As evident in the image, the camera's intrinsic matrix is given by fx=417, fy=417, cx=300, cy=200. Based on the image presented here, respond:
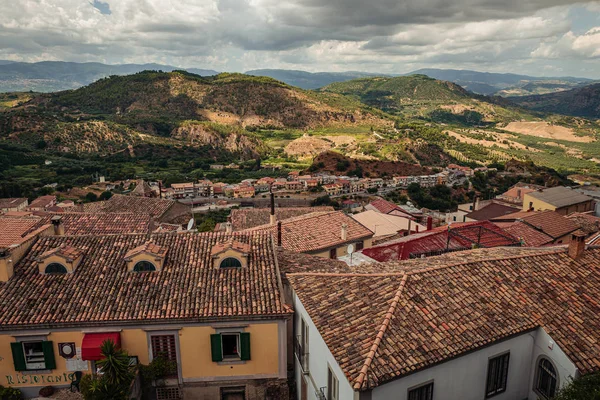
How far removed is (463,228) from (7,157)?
12282 centimetres

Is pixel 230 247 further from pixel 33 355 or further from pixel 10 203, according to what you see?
pixel 10 203

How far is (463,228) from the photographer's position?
85.4 ft

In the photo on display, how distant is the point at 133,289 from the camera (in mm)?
14820

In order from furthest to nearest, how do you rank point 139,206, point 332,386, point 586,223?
point 139,206, point 586,223, point 332,386

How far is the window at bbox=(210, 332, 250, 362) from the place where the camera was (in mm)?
14133

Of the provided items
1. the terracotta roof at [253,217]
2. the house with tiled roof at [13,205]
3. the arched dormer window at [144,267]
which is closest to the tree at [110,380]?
the arched dormer window at [144,267]

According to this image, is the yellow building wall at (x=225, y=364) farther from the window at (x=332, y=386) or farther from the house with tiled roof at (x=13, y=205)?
the house with tiled roof at (x=13, y=205)

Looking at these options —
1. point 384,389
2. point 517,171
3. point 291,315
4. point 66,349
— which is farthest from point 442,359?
Answer: point 517,171

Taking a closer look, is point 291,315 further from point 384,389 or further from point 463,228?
point 463,228

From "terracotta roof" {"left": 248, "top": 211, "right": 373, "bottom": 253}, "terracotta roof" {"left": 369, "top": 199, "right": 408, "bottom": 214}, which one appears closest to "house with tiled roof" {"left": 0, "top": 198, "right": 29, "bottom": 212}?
"terracotta roof" {"left": 369, "top": 199, "right": 408, "bottom": 214}

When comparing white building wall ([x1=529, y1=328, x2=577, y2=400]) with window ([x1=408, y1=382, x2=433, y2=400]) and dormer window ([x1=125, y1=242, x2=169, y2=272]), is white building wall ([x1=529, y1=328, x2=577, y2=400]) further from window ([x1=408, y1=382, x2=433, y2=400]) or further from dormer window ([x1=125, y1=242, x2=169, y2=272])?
dormer window ([x1=125, y1=242, x2=169, y2=272])

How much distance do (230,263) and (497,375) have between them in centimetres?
950

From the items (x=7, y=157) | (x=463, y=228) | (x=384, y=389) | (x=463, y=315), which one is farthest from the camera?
(x=7, y=157)

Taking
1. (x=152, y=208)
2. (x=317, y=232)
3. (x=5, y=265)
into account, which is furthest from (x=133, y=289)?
(x=152, y=208)
